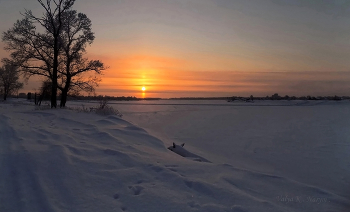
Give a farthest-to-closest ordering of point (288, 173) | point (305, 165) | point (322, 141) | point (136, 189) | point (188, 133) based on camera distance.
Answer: point (188, 133) < point (322, 141) < point (305, 165) < point (288, 173) < point (136, 189)

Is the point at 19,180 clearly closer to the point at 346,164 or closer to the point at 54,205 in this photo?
the point at 54,205

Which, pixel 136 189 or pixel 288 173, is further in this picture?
pixel 288 173

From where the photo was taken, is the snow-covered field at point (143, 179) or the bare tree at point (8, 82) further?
the bare tree at point (8, 82)

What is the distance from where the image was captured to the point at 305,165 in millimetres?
6102

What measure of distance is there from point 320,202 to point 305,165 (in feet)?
8.19

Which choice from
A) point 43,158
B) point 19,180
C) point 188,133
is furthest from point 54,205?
point 188,133

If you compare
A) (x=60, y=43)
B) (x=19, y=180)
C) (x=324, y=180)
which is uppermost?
(x=60, y=43)

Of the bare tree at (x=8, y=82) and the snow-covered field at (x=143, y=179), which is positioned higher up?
the bare tree at (x=8, y=82)

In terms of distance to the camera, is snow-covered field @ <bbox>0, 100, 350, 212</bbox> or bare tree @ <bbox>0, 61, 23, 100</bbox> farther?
bare tree @ <bbox>0, 61, 23, 100</bbox>

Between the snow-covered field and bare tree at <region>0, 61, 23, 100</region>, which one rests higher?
bare tree at <region>0, 61, 23, 100</region>

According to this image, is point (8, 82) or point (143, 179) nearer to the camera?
point (143, 179)

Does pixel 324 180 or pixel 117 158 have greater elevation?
pixel 117 158

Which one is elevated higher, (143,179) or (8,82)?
(8,82)

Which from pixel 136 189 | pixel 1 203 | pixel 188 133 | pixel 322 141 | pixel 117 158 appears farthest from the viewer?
pixel 188 133
